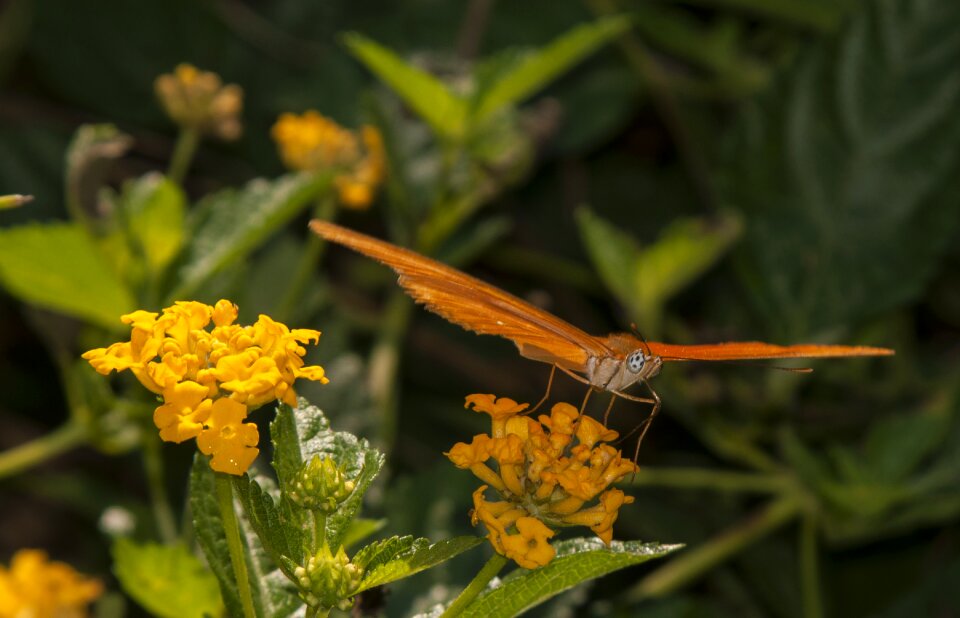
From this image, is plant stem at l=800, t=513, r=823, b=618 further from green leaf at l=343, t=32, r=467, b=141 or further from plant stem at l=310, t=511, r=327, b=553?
plant stem at l=310, t=511, r=327, b=553

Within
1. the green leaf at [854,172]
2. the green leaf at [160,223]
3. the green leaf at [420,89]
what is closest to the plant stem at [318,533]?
the green leaf at [160,223]

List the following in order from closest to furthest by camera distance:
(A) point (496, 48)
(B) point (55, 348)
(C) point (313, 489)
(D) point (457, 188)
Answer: (C) point (313, 489), (B) point (55, 348), (D) point (457, 188), (A) point (496, 48)

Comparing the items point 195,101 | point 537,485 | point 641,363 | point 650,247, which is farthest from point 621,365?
point 650,247

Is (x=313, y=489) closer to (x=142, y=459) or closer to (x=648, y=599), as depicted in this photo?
(x=648, y=599)

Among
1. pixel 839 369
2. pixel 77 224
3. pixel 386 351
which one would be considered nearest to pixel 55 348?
→ pixel 77 224

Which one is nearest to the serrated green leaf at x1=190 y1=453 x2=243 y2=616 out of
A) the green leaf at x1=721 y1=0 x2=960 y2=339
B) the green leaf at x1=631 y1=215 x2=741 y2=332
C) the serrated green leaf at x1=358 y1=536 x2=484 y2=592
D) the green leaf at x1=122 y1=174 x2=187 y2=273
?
the serrated green leaf at x1=358 y1=536 x2=484 y2=592
